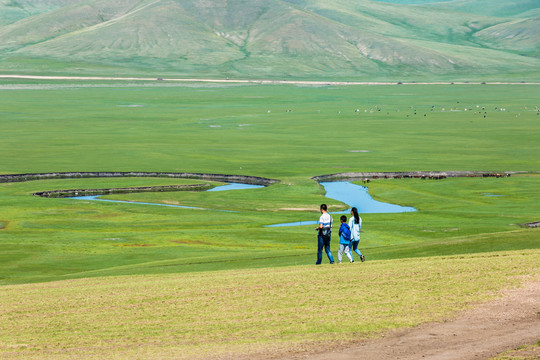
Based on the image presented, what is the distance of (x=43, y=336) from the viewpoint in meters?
21.9

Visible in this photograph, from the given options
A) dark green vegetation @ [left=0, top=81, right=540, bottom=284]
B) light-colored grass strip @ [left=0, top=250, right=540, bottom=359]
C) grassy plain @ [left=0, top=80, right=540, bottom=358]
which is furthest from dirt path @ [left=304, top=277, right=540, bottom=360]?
dark green vegetation @ [left=0, top=81, right=540, bottom=284]

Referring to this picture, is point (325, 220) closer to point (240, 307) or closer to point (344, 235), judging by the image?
point (344, 235)

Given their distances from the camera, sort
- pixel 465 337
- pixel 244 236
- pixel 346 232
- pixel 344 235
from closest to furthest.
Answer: pixel 465 337 → pixel 346 232 → pixel 344 235 → pixel 244 236

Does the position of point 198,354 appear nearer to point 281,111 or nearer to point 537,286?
point 537,286

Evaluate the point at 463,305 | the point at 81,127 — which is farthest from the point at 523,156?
the point at 463,305

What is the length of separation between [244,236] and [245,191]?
70.7 ft

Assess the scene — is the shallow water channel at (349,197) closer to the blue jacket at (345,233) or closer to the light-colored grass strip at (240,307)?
the blue jacket at (345,233)

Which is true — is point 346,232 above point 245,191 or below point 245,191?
above

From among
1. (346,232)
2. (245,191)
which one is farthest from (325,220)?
(245,191)

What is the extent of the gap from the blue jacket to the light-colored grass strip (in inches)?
44.5

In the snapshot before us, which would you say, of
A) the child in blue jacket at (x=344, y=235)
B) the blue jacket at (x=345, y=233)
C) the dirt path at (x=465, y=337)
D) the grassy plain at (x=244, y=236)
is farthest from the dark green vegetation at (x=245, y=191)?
the dirt path at (x=465, y=337)

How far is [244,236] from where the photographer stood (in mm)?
49406

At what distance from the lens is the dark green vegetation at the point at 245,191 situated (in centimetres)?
4062

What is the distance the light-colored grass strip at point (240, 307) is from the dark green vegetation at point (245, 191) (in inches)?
252
